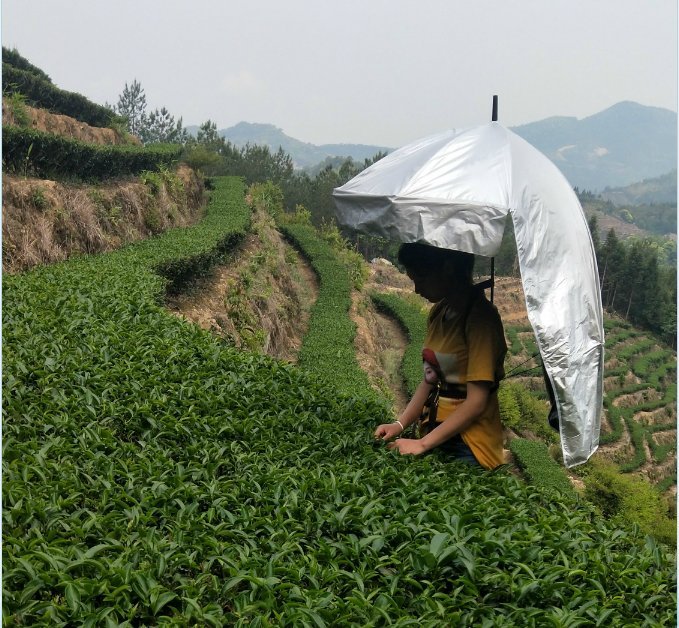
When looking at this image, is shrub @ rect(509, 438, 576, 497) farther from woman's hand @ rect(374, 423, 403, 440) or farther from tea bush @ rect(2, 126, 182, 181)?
woman's hand @ rect(374, 423, 403, 440)

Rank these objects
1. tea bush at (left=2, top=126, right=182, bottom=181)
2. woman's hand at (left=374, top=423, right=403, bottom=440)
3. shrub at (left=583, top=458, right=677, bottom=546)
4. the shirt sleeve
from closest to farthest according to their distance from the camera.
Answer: the shirt sleeve → woman's hand at (left=374, top=423, right=403, bottom=440) → tea bush at (left=2, top=126, right=182, bottom=181) → shrub at (left=583, top=458, right=677, bottom=546)

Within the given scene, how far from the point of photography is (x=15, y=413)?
321 cm

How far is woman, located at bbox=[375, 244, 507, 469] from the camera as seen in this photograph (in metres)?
2.96

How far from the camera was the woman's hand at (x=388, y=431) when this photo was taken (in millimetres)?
3445

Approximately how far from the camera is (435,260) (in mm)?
3111

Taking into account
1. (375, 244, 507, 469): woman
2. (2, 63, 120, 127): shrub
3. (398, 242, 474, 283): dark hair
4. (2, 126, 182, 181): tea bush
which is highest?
(2, 63, 120, 127): shrub

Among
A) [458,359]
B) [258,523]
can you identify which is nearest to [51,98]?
[458,359]

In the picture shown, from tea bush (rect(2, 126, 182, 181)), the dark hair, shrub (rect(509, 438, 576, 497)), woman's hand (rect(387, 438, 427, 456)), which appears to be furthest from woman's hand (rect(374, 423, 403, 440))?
shrub (rect(509, 438, 576, 497))

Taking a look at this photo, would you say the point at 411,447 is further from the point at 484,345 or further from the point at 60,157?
the point at 60,157

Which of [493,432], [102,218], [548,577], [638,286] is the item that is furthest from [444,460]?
[638,286]

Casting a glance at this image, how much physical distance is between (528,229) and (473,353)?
59 centimetres

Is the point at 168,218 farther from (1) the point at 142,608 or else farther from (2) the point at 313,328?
(1) the point at 142,608

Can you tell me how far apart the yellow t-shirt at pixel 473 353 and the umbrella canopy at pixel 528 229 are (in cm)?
26

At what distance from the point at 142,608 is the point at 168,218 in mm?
14221
